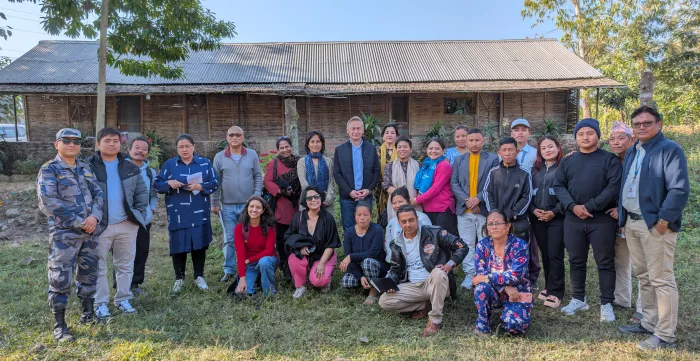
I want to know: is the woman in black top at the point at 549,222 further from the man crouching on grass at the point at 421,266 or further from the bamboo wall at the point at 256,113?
the bamboo wall at the point at 256,113

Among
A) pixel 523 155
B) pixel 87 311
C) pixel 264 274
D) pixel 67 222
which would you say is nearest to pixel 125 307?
pixel 87 311

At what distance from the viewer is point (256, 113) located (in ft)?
49.6

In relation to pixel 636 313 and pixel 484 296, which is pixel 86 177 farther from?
pixel 636 313

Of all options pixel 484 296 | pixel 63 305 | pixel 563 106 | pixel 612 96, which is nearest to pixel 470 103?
pixel 563 106

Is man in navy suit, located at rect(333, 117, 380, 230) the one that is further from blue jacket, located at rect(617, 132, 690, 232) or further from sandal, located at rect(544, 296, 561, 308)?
blue jacket, located at rect(617, 132, 690, 232)

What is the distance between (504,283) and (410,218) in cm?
95

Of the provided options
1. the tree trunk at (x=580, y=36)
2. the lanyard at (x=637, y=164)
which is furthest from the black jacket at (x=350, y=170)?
the tree trunk at (x=580, y=36)

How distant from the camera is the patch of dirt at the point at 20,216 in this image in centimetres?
768

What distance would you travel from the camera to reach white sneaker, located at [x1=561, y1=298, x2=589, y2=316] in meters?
3.98

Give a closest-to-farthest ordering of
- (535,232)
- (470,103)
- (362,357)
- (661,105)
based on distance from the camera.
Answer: (362,357)
(535,232)
(470,103)
(661,105)

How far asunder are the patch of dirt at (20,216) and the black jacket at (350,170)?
231 inches

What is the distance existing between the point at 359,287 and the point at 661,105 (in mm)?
23814

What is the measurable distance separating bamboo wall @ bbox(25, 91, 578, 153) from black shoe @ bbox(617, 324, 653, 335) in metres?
11.9

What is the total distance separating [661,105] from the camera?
22094mm
